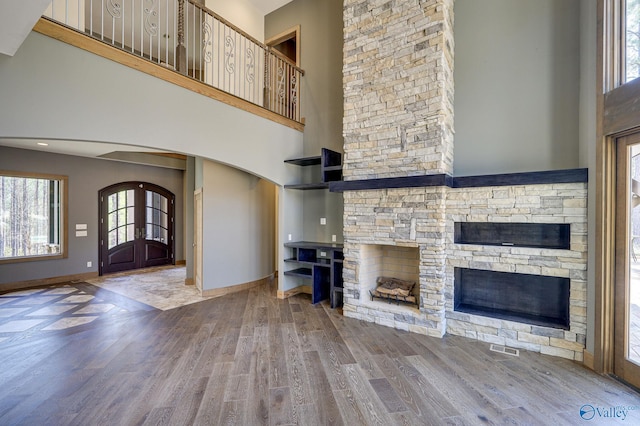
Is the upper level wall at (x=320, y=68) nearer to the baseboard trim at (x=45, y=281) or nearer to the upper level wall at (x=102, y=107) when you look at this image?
the upper level wall at (x=102, y=107)

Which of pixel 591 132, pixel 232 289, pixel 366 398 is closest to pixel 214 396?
pixel 366 398

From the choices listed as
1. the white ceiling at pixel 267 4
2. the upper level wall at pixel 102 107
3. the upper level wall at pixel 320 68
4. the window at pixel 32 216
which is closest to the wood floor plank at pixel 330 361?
the upper level wall at pixel 102 107

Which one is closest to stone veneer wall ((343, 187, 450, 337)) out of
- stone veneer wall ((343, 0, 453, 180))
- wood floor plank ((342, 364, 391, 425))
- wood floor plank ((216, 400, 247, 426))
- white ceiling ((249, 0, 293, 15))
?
stone veneer wall ((343, 0, 453, 180))

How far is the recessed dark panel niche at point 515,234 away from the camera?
362cm

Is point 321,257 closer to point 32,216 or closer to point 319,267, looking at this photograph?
point 319,267

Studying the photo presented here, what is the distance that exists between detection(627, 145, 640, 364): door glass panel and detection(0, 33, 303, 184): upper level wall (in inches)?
184

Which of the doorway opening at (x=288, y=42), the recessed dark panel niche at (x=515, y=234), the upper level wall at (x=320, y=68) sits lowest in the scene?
the recessed dark panel niche at (x=515, y=234)

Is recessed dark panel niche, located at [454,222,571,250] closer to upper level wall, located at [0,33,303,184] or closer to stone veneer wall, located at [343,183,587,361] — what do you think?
stone veneer wall, located at [343,183,587,361]

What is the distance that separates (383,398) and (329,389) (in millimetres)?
475

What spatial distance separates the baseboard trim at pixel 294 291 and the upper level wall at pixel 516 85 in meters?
3.51

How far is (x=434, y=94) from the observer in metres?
3.83

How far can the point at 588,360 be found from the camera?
3031mm

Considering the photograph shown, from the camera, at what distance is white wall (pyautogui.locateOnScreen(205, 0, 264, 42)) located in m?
5.66

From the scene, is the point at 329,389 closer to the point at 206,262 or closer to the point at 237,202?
the point at 206,262
